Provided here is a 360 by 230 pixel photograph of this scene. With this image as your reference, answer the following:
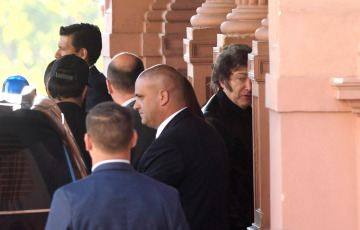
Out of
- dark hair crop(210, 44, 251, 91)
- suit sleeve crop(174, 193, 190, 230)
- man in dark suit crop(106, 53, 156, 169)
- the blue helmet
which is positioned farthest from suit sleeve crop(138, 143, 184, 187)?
dark hair crop(210, 44, 251, 91)

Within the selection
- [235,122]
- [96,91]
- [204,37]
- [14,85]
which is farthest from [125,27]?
[14,85]

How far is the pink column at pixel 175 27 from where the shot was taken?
615 inches

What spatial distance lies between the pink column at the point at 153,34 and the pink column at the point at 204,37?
8.97 ft

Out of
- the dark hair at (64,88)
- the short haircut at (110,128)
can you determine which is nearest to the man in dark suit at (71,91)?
the dark hair at (64,88)

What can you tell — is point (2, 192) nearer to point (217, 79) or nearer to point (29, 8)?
point (217, 79)

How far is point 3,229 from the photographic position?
5.82 meters

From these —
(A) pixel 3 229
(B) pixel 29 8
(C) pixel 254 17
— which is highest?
(B) pixel 29 8

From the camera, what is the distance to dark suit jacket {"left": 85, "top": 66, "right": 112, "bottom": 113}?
1041cm

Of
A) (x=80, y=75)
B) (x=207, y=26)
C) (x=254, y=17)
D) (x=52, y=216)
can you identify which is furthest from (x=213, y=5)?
(x=52, y=216)

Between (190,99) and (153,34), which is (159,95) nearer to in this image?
(190,99)

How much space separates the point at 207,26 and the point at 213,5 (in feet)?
0.81

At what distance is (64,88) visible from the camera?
833 cm

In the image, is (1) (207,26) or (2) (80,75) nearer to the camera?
(2) (80,75)

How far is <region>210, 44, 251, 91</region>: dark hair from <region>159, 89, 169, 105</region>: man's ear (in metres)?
1.92
